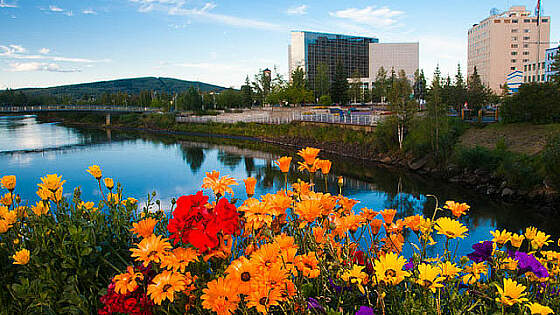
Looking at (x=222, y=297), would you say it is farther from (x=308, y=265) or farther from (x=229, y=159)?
(x=229, y=159)

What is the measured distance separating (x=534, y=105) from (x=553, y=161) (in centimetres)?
794

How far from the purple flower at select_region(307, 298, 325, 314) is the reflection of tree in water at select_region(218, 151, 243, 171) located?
1818cm

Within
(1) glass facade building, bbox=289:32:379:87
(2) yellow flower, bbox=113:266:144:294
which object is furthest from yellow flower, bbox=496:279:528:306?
(1) glass facade building, bbox=289:32:379:87

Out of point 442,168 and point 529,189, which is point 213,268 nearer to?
point 529,189

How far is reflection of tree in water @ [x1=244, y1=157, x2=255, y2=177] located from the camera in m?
18.8

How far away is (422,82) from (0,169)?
157 feet

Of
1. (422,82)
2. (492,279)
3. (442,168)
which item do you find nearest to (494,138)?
(442,168)

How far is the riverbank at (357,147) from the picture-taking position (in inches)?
491

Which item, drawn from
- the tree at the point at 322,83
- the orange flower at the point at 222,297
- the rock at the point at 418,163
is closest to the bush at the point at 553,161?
the rock at the point at 418,163

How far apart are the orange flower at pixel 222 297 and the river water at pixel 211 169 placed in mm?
7106

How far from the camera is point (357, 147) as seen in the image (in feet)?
77.3

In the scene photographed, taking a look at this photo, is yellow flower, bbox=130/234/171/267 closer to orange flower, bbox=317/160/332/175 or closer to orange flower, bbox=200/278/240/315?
orange flower, bbox=200/278/240/315

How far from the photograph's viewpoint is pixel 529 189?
491 inches

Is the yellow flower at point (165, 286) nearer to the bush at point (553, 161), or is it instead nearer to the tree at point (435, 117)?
the bush at point (553, 161)
